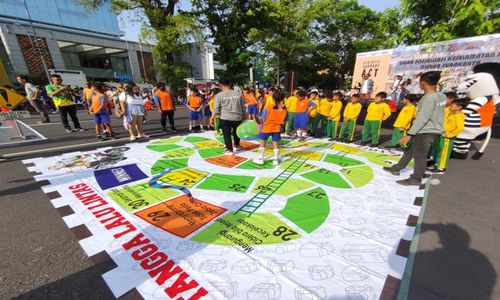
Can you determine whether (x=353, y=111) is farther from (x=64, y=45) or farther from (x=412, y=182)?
(x=64, y=45)

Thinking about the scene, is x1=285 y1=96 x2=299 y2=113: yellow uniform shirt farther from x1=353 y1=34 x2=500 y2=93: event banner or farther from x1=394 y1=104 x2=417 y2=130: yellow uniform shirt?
x1=353 y1=34 x2=500 y2=93: event banner

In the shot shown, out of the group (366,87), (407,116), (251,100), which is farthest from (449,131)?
(366,87)

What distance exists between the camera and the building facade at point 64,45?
24.0 metres

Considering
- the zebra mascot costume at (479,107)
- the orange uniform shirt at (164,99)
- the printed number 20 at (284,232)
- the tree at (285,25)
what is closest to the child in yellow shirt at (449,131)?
the zebra mascot costume at (479,107)

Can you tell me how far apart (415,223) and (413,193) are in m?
1.05

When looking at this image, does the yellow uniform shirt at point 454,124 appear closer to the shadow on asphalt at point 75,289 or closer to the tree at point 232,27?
the shadow on asphalt at point 75,289

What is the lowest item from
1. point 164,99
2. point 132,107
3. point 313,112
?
point 313,112

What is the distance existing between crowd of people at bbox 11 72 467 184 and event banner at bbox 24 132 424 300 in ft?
2.72

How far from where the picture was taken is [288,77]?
38.2ft

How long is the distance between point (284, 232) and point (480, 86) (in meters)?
6.09

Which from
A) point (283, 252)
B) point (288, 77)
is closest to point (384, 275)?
point (283, 252)

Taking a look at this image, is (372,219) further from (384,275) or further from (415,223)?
(384,275)

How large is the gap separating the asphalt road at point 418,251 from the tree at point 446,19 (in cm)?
784

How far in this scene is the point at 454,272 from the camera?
6.64 ft
